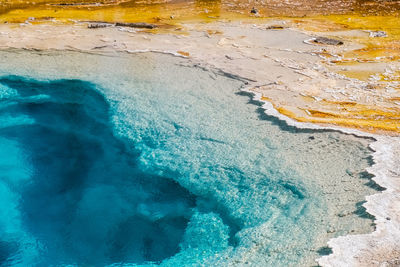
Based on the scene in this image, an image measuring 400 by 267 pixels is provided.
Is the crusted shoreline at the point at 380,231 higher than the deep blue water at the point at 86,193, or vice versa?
the crusted shoreline at the point at 380,231

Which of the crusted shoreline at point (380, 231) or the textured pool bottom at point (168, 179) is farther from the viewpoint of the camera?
the textured pool bottom at point (168, 179)

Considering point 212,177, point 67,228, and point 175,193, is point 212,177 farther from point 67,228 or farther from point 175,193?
point 67,228

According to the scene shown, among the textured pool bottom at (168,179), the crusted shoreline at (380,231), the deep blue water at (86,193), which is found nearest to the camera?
the crusted shoreline at (380,231)

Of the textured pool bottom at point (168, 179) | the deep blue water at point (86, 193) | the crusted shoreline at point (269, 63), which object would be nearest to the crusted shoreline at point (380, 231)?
the crusted shoreline at point (269, 63)

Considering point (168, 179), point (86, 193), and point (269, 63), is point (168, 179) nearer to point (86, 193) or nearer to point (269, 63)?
point (86, 193)

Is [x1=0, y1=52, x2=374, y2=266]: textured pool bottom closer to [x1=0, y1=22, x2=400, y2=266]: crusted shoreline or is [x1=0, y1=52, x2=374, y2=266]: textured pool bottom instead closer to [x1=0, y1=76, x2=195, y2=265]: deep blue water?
[x1=0, y1=76, x2=195, y2=265]: deep blue water

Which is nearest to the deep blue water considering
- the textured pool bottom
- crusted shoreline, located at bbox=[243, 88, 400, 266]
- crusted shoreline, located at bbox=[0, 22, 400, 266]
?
the textured pool bottom

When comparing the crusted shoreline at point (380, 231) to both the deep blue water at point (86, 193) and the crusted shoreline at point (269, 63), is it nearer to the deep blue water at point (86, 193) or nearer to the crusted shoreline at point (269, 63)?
the crusted shoreline at point (269, 63)
